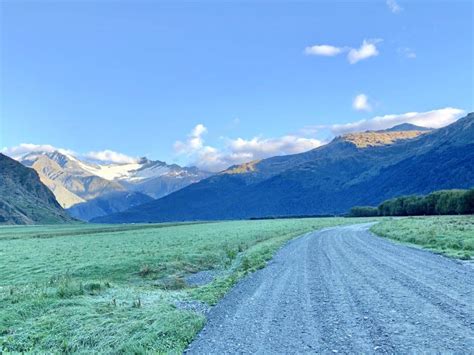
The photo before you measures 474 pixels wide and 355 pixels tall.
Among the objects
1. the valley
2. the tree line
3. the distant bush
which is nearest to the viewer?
the valley

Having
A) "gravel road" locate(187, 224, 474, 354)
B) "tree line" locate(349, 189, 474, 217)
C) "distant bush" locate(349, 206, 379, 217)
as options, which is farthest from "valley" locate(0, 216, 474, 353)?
"distant bush" locate(349, 206, 379, 217)

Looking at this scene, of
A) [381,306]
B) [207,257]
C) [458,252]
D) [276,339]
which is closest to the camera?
[276,339]

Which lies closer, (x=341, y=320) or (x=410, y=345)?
(x=410, y=345)

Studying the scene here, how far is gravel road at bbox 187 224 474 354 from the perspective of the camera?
10.4 meters

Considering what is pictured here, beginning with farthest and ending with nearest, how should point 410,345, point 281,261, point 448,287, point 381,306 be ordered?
point 281,261 → point 448,287 → point 381,306 → point 410,345

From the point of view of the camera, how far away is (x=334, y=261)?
1061 inches

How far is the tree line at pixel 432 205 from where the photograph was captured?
107750mm

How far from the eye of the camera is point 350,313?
13180 millimetres

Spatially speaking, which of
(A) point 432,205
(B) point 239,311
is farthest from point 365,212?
(B) point 239,311

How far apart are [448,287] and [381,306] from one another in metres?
3.93

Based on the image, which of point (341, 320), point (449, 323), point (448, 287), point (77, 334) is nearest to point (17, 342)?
point (77, 334)

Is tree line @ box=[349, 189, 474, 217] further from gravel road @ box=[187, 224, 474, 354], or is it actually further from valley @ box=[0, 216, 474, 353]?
gravel road @ box=[187, 224, 474, 354]

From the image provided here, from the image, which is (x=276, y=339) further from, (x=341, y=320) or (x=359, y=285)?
(x=359, y=285)

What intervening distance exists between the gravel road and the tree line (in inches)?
3847
